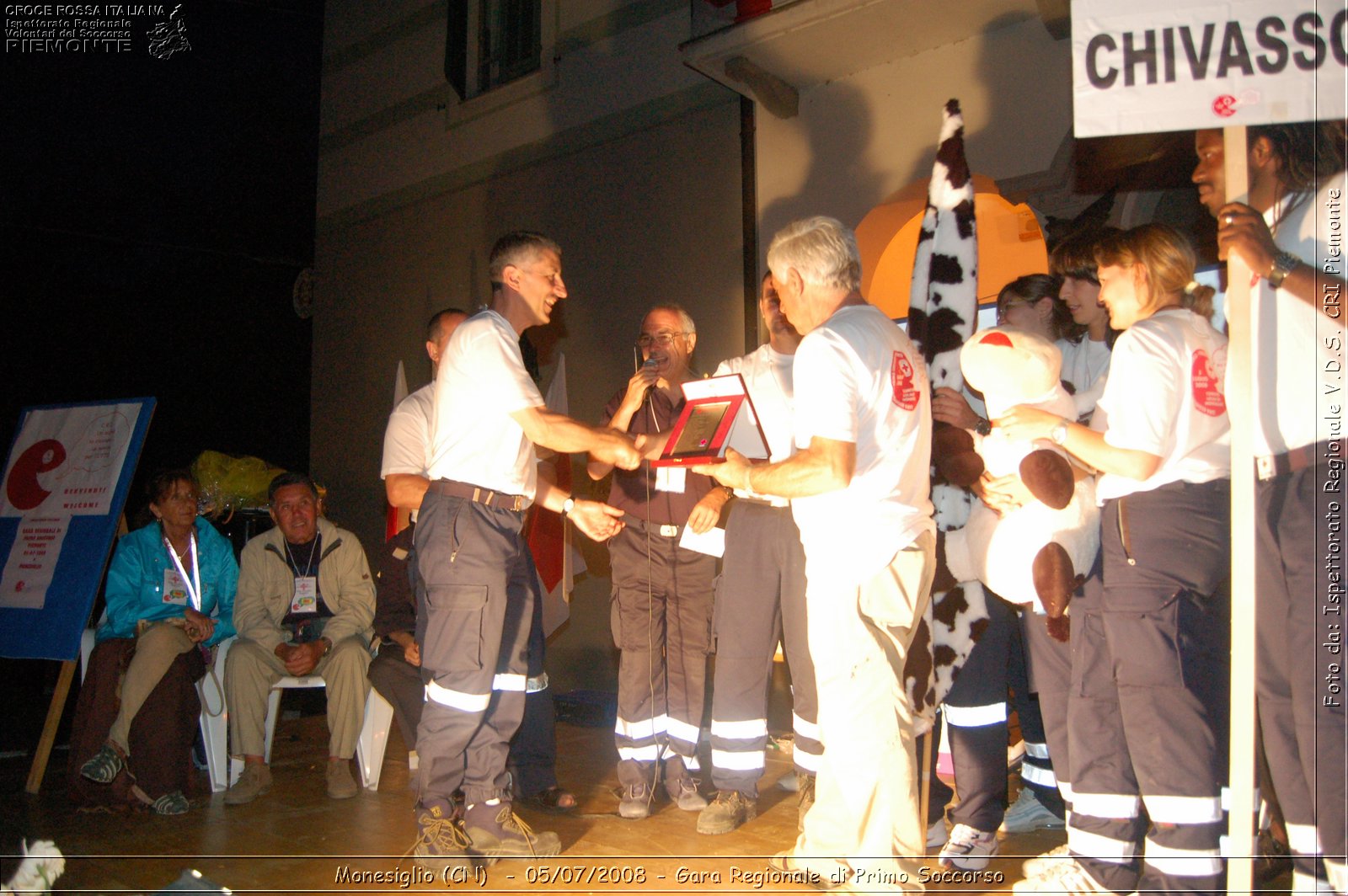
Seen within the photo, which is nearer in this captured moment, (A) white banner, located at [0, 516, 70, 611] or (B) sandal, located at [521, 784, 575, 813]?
(B) sandal, located at [521, 784, 575, 813]

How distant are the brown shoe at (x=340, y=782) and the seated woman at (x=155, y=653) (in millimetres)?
575

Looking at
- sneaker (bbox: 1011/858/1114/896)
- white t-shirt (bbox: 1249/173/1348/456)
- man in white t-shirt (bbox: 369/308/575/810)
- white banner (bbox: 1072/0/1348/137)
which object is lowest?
sneaker (bbox: 1011/858/1114/896)

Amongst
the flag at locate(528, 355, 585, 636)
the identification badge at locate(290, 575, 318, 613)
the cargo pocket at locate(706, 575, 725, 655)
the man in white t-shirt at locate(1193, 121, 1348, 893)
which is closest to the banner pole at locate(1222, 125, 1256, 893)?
the man in white t-shirt at locate(1193, 121, 1348, 893)

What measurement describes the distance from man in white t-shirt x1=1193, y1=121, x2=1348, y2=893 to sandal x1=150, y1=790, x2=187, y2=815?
12.9 ft

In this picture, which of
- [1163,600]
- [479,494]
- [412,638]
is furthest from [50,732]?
[1163,600]

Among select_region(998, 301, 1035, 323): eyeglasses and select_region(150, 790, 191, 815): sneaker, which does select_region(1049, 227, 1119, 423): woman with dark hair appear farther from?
select_region(150, 790, 191, 815): sneaker

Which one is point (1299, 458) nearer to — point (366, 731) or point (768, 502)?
point (768, 502)

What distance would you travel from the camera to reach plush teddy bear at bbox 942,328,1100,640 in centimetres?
274

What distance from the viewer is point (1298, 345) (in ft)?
7.74

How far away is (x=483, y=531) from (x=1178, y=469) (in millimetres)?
2045

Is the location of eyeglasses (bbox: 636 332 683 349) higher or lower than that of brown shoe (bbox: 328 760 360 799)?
higher

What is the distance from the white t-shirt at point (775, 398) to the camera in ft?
12.7

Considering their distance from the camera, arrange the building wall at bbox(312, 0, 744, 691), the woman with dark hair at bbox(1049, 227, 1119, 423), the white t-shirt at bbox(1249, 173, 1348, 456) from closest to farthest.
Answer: the white t-shirt at bbox(1249, 173, 1348, 456), the woman with dark hair at bbox(1049, 227, 1119, 423), the building wall at bbox(312, 0, 744, 691)

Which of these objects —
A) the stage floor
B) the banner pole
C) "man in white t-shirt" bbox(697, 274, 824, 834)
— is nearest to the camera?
the banner pole
